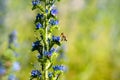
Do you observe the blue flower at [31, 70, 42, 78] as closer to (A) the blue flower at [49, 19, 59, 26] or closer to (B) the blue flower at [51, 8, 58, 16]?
(A) the blue flower at [49, 19, 59, 26]

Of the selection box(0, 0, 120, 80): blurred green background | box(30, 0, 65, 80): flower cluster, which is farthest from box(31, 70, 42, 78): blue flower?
box(0, 0, 120, 80): blurred green background

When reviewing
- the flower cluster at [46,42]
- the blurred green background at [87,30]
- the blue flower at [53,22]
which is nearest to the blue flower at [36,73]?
the flower cluster at [46,42]

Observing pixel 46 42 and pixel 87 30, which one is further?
pixel 87 30

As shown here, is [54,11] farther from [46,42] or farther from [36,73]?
[36,73]

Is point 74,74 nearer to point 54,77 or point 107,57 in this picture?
point 107,57

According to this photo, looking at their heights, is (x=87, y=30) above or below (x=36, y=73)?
above

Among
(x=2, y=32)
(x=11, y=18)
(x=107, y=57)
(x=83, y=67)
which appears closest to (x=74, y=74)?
(x=83, y=67)

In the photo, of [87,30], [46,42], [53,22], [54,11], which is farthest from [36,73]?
[87,30]
